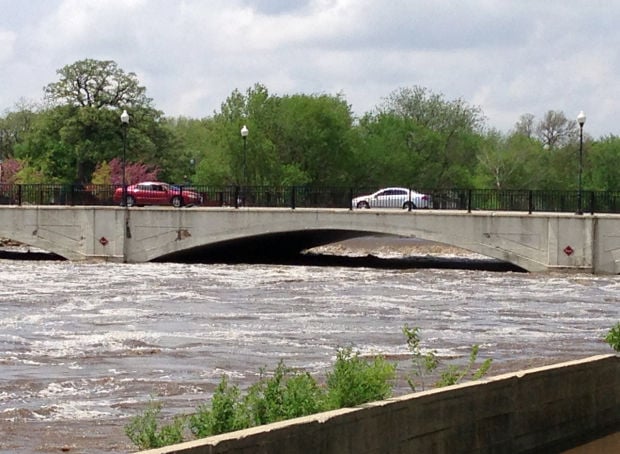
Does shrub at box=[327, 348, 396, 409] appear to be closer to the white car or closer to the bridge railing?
the bridge railing

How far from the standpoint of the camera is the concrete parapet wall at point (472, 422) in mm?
9148

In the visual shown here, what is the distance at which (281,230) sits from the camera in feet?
157

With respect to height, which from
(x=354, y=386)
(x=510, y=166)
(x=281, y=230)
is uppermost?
(x=510, y=166)

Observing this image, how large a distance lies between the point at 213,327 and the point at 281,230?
21210 mm

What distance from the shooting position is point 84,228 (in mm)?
49625

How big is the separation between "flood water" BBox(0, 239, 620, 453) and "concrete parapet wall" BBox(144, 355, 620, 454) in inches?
161

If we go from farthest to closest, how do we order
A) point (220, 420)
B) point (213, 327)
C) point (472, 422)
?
point (213, 327)
point (472, 422)
point (220, 420)

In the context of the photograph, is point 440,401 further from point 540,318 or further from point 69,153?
point 69,153

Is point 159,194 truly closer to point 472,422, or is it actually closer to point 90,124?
point 90,124

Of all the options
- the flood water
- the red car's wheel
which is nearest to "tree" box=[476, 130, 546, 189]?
the red car's wheel

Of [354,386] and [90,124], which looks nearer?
[354,386]

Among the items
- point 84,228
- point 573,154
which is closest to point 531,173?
point 573,154

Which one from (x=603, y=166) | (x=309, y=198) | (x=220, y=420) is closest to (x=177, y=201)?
(x=309, y=198)

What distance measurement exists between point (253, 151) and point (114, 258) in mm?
26697
